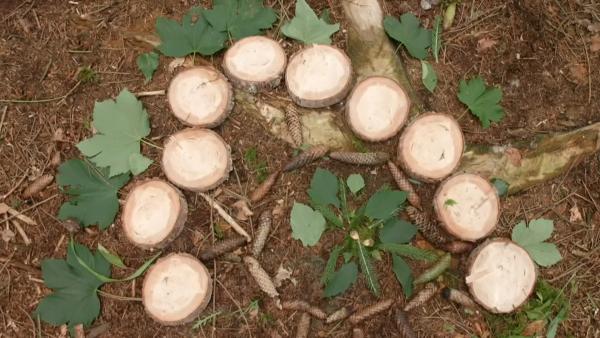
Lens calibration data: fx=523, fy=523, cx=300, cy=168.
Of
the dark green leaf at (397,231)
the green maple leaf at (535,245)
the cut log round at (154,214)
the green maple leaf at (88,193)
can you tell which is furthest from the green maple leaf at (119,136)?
the green maple leaf at (535,245)

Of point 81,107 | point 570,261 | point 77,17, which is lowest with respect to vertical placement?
point 570,261

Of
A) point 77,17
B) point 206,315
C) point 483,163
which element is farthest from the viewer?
point 77,17

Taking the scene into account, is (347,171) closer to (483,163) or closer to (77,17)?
(483,163)

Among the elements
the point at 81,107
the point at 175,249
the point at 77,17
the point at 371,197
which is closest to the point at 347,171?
the point at 371,197

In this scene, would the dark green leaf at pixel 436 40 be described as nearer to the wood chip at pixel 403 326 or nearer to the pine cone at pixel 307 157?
the pine cone at pixel 307 157

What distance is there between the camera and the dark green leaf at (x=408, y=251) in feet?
8.13

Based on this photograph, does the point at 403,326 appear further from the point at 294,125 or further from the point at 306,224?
the point at 294,125

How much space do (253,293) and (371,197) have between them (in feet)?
2.40

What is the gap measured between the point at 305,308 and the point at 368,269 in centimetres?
35

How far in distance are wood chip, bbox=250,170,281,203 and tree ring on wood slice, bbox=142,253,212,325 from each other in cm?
42

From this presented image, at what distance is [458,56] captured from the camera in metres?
2.91

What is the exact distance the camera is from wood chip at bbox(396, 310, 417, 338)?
246 cm

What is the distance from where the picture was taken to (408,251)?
248 cm

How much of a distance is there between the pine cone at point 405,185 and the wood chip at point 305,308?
693 millimetres
